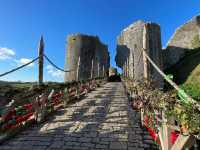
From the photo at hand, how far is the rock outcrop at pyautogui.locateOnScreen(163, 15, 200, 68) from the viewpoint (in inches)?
1533

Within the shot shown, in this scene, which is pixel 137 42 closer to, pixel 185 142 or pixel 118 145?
pixel 118 145

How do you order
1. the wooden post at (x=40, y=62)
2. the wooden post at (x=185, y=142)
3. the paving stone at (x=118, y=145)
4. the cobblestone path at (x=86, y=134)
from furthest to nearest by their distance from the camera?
the wooden post at (x=40, y=62) → the cobblestone path at (x=86, y=134) → the paving stone at (x=118, y=145) → the wooden post at (x=185, y=142)

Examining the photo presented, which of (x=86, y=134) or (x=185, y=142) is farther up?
(x=185, y=142)

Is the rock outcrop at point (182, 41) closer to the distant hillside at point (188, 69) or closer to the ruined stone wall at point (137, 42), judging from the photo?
the distant hillside at point (188, 69)

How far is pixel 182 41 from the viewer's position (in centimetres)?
4166

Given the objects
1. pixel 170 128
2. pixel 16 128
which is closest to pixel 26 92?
pixel 16 128

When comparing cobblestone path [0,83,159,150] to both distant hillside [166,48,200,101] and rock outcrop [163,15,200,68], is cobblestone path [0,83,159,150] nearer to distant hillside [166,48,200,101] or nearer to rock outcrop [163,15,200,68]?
distant hillside [166,48,200,101]

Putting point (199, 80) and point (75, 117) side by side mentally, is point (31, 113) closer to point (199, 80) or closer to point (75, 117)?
point (75, 117)

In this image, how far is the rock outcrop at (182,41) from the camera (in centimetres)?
3894

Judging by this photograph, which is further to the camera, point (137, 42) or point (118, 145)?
point (137, 42)

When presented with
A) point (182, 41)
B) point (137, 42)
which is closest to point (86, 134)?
point (137, 42)

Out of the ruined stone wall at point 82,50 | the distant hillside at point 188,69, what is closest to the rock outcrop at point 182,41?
the distant hillside at point 188,69

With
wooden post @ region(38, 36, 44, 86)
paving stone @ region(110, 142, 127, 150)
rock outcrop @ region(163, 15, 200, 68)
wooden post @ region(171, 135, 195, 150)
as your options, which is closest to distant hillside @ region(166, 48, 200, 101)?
rock outcrop @ region(163, 15, 200, 68)

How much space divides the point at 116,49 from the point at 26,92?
3367 centimetres
